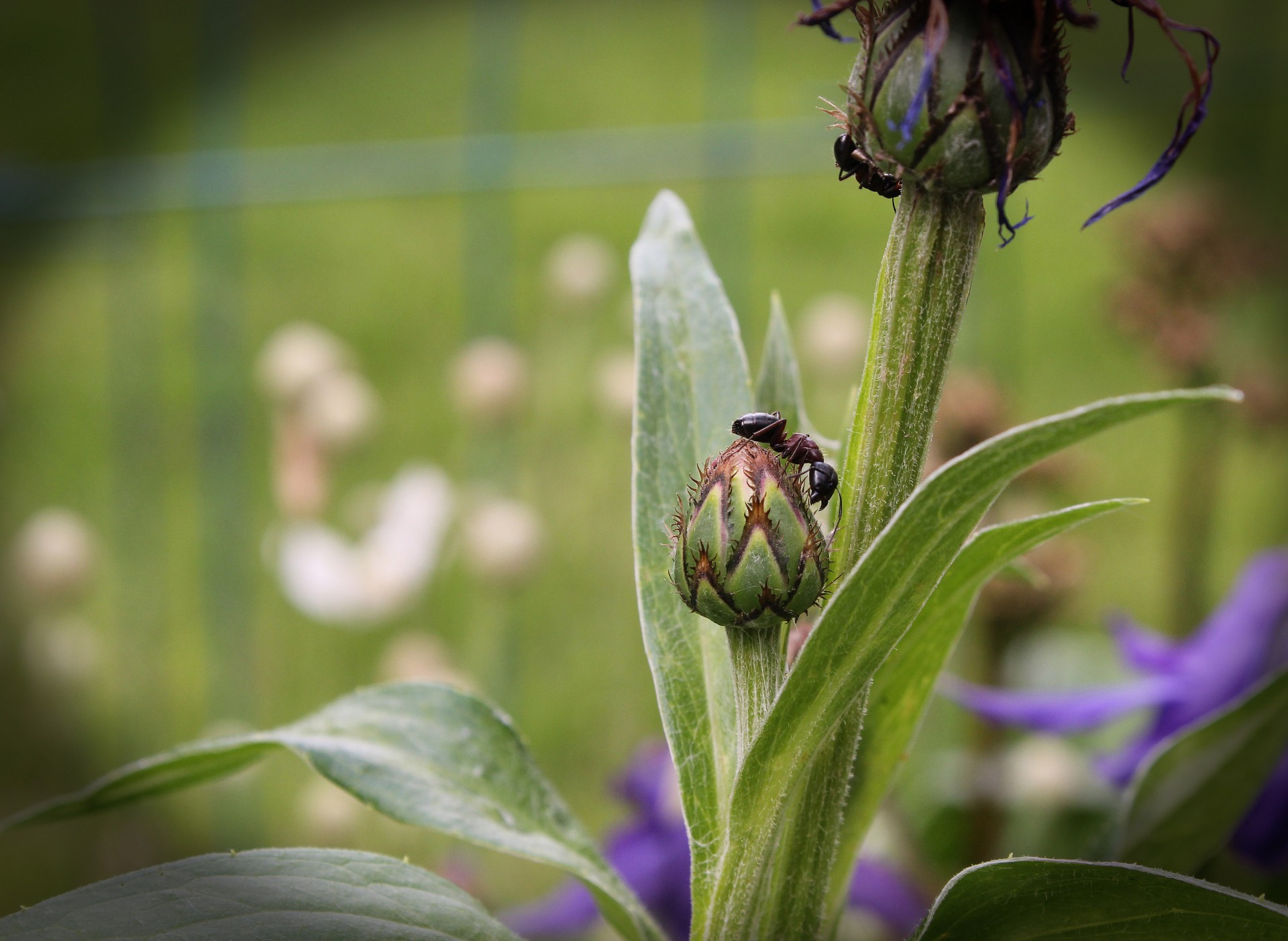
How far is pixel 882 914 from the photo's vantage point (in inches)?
21.7

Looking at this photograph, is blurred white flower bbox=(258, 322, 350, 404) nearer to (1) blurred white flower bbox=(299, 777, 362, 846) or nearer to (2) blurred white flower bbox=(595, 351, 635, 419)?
(2) blurred white flower bbox=(595, 351, 635, 419)

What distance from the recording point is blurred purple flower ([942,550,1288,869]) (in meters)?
0.48

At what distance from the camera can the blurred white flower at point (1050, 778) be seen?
2.49ft

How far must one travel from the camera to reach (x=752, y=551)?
0.93ft

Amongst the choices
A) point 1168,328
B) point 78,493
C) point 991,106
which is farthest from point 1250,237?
point 78,493

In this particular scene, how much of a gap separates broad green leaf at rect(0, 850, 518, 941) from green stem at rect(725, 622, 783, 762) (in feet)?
0.25

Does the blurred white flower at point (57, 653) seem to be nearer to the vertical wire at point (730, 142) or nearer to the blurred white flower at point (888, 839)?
the blurred white flower at point (888, 839)

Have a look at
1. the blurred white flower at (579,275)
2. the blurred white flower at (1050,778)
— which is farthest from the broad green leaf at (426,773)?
the blurred white flower at (579,275)

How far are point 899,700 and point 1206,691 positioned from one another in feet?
0.76

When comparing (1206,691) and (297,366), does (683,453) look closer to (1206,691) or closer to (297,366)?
(1206,691)

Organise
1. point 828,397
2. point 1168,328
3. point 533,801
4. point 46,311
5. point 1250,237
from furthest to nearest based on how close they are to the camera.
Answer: point 46,311, point 828,397, point 1250,237, point 1168,328, point 533,801

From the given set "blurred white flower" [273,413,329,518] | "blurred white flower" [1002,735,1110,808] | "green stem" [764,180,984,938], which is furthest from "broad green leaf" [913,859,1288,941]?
"blurred white flower" [273,413,329,518]

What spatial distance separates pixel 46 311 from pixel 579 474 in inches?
46.0

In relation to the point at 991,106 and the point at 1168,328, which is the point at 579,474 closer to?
the point at 1168,328
